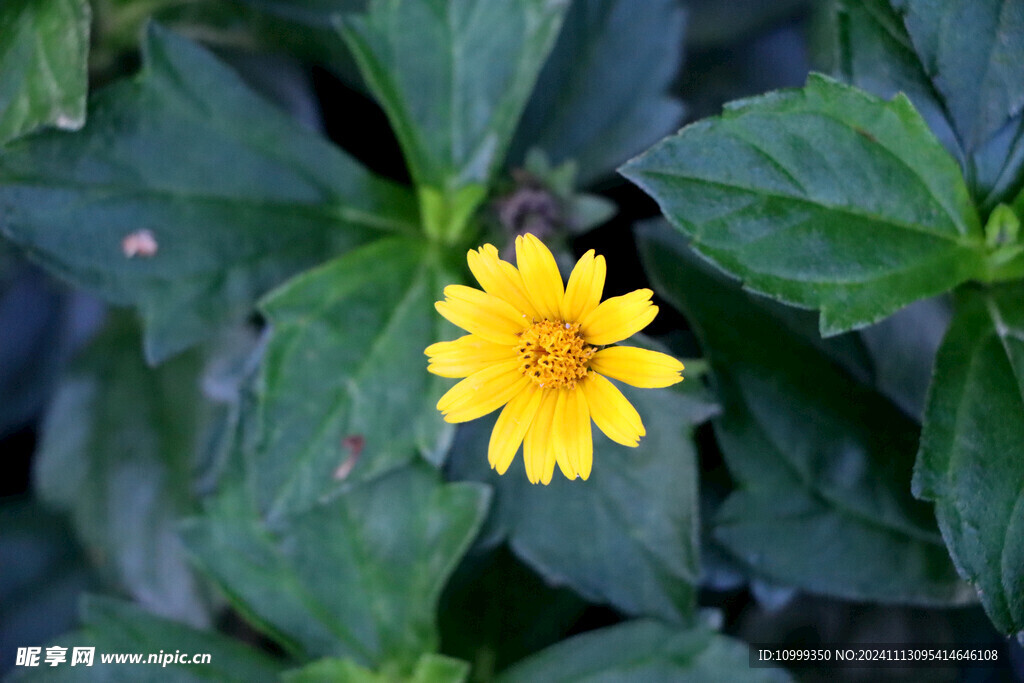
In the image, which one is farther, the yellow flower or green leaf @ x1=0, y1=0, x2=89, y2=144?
green leaf @ x1=0, y1=0, x2=89, y2=144

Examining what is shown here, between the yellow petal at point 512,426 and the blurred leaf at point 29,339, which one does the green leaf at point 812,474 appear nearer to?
Answer: the yellow petal at point 512,426

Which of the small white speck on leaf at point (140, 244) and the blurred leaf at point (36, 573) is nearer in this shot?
the small white speck on leaf at point (140, 244)

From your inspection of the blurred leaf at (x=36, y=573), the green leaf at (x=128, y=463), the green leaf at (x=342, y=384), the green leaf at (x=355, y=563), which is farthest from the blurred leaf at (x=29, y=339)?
the green leaf at (x=342, y=384)

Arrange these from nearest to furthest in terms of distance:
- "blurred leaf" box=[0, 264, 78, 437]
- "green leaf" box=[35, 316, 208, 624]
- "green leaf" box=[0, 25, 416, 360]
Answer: "green leaf" box=[0, 25, 416, 360]
"green leaf" box=[35, 316, 208, 624]
"blurred leaf" box=[0, 264, 78, 437]

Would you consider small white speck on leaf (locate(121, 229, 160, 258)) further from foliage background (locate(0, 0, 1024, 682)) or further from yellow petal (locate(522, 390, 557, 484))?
yellow petal (locate(522, 390, 557, 484))

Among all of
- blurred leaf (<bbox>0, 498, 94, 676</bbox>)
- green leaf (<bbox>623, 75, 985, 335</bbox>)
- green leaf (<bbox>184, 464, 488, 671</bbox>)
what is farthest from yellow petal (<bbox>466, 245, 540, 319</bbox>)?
blurred leaf (<bbox>0, 498, 94, 676</bbox>)
